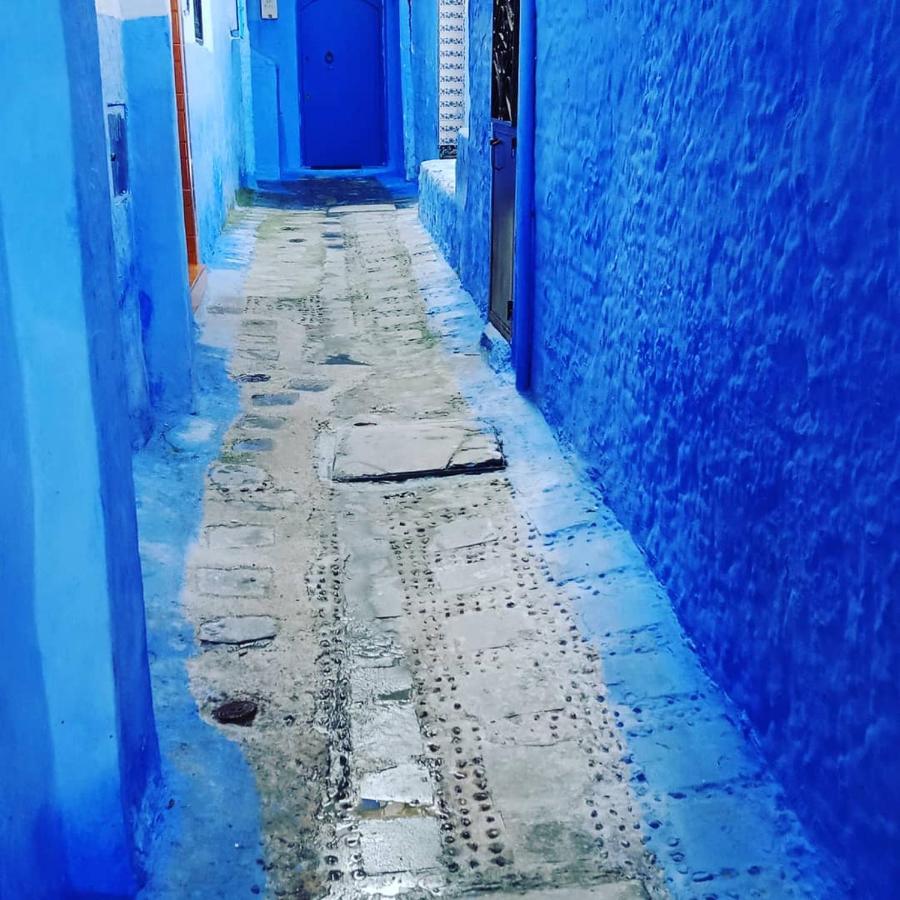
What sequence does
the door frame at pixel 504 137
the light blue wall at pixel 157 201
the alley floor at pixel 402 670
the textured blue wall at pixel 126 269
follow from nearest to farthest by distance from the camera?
the alley floor at pixel 402 670, the textured blue wall at pixel 126 269, the light blue wall at pixel 157 201, the door frame at pixel 504 137

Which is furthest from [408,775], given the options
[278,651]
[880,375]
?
[880,375]

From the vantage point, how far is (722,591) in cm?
→ 298

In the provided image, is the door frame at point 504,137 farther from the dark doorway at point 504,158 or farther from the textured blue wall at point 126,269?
the textured blue wall at point 126,269

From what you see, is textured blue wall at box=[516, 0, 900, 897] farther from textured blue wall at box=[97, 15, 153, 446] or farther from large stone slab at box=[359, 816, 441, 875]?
textured blue wall at box=[97, 15, 153, 446]

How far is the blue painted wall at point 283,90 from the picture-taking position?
15461 mm

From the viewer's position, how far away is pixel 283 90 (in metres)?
16.2

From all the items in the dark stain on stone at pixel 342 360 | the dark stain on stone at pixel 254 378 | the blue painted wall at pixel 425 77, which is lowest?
the dark stain on stone at pixel 342 360

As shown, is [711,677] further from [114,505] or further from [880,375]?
[114,505]

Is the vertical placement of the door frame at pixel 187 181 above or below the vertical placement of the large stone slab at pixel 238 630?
above

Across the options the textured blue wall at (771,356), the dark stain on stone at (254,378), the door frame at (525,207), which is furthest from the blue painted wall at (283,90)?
the textured blue wall at (771,356)

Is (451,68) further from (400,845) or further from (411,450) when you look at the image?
(400,845)

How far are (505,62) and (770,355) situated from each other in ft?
13.4

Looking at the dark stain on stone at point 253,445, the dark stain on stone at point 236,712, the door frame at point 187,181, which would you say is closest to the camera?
the dark stain on stone at point 236,712

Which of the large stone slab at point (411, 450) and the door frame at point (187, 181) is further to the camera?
the door frame at point (187, 181)
